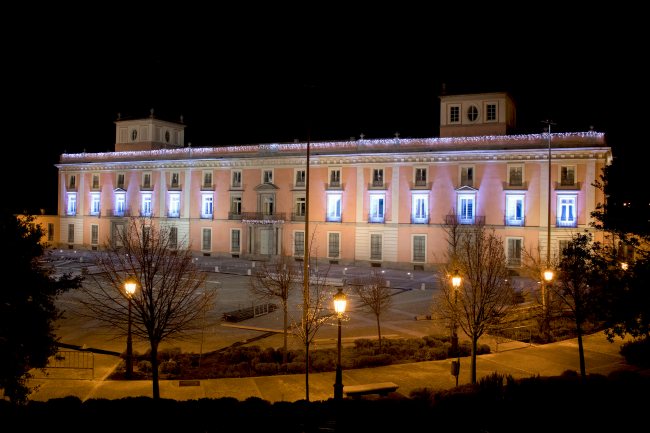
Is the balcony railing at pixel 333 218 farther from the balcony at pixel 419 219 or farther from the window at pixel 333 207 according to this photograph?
the balcony at pixel 419 219

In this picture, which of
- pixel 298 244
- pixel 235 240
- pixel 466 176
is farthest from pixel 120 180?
pixel 466 176

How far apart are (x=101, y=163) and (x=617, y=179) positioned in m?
52.9

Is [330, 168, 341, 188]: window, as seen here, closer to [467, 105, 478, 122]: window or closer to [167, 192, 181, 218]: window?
[467, 105, 478, 122]: window

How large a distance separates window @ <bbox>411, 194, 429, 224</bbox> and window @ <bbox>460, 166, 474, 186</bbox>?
293 cm

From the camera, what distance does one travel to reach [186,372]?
57.0 ft

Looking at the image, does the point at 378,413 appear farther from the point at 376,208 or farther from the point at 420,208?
the point at 376,208

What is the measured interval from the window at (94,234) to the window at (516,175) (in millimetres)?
40369

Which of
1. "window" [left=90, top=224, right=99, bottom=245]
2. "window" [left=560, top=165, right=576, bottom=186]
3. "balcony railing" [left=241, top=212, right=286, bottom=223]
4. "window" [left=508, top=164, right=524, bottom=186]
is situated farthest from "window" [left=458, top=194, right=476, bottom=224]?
"window" [left=90, top=224, right=99, bottom=245]

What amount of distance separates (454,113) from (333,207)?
39.8 ft

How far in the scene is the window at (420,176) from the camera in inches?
1754

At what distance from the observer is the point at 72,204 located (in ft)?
200

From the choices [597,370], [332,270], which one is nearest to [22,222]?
[597,370]

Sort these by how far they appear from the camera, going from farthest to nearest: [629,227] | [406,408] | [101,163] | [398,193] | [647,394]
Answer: [101,163]
[398,193]
[629,227]
[647,394]
[406,408]

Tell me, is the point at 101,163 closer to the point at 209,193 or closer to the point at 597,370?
the point at 209,193
